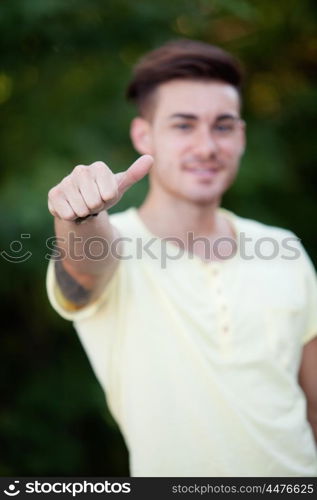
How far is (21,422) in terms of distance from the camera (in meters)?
3.67

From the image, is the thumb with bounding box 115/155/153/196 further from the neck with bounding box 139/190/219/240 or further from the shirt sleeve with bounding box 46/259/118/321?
the neck with bounding box 139/190/219/240

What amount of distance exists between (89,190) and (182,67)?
2.88 ft

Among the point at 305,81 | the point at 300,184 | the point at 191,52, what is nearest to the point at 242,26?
the point at 305,81

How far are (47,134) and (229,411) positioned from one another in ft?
6.66

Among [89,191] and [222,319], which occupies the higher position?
[89,191]

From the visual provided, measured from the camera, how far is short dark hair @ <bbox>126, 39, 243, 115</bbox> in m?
2.11

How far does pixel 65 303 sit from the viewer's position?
6.00ft

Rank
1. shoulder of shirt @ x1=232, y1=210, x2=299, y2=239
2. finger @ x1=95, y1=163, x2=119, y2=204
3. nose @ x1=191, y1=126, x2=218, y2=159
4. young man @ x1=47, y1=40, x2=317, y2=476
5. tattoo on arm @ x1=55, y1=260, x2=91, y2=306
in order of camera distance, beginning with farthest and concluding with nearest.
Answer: shoulder of shirt @ x1=232, y1=210, x2=299, y2=239, nose @ x1=191, y1=126, x2=218, y2=159, young man @ x1=47, y1=40, x2=317, y2=476, tattoo on arm @ x1=55, y1=260, x2=91, y2=306, finger @ x1=95, y1=163, x2=119, y2=204

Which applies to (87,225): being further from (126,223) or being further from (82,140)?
(82,140)

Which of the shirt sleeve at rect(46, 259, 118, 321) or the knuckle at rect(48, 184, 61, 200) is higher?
the knuckle at rect(48, 184, 61, 200)

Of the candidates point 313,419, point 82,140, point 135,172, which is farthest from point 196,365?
point 82,140

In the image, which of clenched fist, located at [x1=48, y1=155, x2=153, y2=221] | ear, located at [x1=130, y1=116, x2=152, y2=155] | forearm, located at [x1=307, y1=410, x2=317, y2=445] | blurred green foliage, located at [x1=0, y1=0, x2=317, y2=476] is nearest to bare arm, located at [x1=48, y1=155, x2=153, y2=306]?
clenched fist, located at [x1=48, y1=155, x2=153, y2=221]

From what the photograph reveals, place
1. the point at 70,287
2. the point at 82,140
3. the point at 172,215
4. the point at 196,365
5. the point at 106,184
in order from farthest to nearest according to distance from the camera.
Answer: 1. the point at 82,140
2. the point at 172,215
3. the point at 196,365
4. the point at 70,287
5. the point at 106,184

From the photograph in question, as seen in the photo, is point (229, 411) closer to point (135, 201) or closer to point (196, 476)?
point (196, 476)
